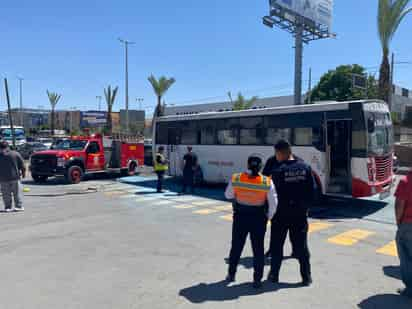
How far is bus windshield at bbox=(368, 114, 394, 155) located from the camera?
9.57 m

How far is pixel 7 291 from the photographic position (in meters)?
4.48

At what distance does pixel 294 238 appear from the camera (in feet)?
15.2

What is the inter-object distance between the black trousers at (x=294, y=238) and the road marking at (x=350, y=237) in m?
2.52

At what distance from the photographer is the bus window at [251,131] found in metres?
12.4

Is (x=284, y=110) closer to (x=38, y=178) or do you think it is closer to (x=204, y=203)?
(x=204, y=203)

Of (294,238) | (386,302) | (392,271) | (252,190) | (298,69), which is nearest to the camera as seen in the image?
(386,302)

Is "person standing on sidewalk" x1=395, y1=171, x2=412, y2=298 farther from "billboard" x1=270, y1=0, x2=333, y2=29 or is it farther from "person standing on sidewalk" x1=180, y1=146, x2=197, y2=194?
"billboard" x1=270, y1=0, x2=333, y2=29

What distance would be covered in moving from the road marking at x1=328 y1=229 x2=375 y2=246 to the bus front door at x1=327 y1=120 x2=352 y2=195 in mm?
2546

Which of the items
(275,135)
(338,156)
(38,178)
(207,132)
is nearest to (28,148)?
(38,178)

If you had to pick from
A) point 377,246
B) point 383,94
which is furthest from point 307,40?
point 377,246

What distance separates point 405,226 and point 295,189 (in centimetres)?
142

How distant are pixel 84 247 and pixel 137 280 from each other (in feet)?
6.81

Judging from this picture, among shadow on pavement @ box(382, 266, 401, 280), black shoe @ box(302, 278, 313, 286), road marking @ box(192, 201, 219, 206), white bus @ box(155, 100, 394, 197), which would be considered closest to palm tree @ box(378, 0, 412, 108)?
white bus @ box(155, 100, 394, 197)

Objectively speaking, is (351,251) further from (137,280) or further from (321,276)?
(137,280)
